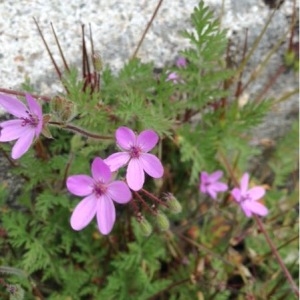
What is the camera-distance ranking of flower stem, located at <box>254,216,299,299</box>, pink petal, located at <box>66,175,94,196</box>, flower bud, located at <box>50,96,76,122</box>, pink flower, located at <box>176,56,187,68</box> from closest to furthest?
flower bud, located at <box>50,96,76,122</box> → pink petal, located at <box>66,175,94,196</box> → flower stem, located at <box>254,216,299,299</box> → pink flower, located at <box>176,56,187,68</box>

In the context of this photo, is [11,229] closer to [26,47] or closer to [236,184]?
[26,47]

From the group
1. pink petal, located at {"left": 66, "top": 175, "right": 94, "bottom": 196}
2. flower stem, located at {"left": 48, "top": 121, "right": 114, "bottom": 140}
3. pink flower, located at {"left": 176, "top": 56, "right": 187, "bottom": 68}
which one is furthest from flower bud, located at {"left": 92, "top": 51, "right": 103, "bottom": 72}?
pink flower, located at {"left": 176, "top": 56, "right": 187, "bottom": 68}

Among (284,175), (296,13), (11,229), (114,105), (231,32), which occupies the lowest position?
(11,229)

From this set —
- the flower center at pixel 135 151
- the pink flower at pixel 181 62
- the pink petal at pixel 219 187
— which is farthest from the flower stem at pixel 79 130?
the pink petal at pixel 219 187

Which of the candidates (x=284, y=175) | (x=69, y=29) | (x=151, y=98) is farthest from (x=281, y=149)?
(x=69, y=29)

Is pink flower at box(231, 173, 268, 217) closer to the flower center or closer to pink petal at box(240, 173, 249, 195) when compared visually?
pink petal at box(240, 173, 249, 195)

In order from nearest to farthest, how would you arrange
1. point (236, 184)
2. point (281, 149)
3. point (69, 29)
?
point (69, 29) → point (236, 184) → point (281, 149)
